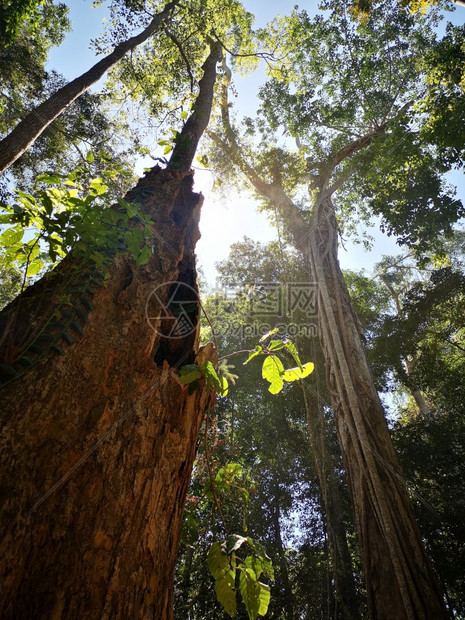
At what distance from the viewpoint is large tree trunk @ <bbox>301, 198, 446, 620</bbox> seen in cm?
195

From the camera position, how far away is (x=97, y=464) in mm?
750

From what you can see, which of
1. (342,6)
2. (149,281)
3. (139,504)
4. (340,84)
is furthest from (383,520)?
(342,6)

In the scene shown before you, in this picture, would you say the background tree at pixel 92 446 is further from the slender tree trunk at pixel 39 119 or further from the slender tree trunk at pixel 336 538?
the slender tree trunk at pixel 336 538

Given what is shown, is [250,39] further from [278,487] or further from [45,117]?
[278,487]

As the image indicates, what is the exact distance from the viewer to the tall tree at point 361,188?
85.4 inches

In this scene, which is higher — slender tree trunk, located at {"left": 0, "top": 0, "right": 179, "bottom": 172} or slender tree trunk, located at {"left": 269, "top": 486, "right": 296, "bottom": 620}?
slender tree trunk, located at {"left": 0, "top": 0, "right": 179, "bottom": 172}

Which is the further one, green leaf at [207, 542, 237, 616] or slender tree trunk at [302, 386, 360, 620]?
slender tree trunk at [302, 386, 360, 620]

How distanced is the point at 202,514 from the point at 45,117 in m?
6.19

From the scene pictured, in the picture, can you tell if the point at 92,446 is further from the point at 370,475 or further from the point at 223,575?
the point at 370,475

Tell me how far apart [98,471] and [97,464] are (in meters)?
0.02

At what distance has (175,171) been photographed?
8.15ft

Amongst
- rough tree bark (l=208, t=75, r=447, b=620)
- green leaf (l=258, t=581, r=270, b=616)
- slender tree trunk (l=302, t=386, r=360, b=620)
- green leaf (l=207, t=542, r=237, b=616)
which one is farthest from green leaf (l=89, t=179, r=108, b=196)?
slender tree trunk (l=302, t=386, r=360, b=620)

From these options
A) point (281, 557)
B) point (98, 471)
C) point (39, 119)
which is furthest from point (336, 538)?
point (39, 119)

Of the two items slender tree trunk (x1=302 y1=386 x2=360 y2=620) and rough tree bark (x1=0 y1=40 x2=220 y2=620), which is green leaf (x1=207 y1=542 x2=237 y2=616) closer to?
rough tree bark (x1=0 y1=40 x2=220 y2=620)
